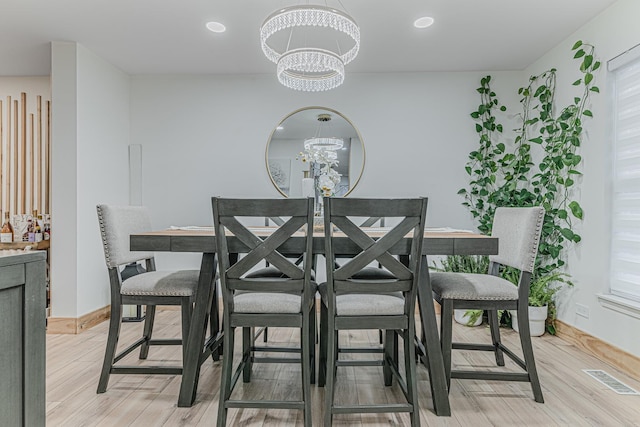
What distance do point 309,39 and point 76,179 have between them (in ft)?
7.63

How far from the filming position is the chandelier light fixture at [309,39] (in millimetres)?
1939

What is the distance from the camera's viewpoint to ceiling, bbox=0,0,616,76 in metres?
2.59

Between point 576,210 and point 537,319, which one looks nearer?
point 576,210

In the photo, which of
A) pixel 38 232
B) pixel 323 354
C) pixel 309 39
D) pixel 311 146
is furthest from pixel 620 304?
pixel 38 232

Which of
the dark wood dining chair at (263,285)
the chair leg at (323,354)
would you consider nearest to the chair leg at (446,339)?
the chair leg at (323,354)

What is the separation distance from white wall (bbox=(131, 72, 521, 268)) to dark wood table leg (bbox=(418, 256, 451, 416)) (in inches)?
78.8

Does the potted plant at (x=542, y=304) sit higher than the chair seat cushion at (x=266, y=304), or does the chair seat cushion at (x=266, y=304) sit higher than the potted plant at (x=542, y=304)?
the chair seat cushion at (x=266, y=304)

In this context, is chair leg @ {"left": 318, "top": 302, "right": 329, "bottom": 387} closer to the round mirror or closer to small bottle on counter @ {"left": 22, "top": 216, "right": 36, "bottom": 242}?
the round mirror

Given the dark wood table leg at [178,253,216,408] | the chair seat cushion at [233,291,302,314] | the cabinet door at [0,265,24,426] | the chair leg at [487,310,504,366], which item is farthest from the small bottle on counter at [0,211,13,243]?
the chair leg at [487,310,504,366]

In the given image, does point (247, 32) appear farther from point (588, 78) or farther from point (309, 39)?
point (588, 78)

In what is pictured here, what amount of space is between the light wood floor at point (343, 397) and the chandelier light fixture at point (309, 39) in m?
1.92

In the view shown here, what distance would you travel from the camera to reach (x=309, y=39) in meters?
3.11

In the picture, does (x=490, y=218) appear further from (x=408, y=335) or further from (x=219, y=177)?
(x=219, y=177)

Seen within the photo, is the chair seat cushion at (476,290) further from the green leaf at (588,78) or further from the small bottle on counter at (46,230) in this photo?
the small bottle on counter at (46,230)
